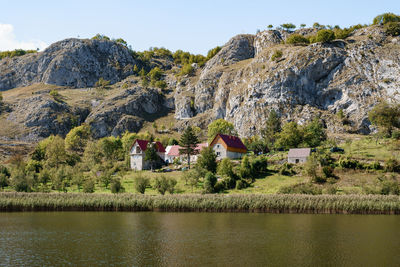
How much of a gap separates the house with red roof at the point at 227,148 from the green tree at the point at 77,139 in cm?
7160

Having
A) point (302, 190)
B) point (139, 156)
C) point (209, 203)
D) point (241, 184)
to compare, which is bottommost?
point (209, 203)

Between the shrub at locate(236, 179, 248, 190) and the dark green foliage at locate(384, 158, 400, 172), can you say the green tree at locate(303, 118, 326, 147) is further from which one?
the shrub at locate(236, 179, 248, 190)

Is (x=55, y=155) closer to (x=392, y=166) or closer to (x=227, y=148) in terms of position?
(x=227, y=148)

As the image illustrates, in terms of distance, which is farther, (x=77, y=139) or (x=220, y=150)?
(x=77, y=139)

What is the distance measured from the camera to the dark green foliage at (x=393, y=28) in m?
165

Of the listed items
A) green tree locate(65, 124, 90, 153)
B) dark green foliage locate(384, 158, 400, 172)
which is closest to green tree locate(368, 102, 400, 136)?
dark green foliage locate(384, 158, 400, 172)

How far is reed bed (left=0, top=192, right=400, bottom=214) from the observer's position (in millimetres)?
58062

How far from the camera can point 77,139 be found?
16225cm

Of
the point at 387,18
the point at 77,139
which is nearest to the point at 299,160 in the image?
the point at 77,139

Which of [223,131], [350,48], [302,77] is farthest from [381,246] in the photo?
[350,48]

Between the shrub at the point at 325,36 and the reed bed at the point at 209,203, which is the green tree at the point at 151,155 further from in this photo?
the shrub at the point at 325,36

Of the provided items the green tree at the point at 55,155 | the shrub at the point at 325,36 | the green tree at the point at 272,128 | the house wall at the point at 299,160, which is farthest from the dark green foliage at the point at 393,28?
the green tree at the point at 55,155

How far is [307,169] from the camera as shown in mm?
83750

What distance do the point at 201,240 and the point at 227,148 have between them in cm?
7852
